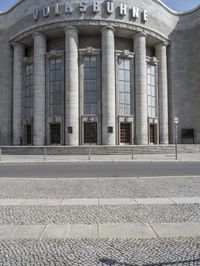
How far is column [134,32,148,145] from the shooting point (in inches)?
1431

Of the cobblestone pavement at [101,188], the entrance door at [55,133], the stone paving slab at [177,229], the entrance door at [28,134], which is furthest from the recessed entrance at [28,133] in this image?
the stone paving slab at [177,229]

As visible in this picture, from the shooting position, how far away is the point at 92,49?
3572cm

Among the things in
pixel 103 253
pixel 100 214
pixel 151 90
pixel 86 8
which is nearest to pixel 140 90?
pixel 151 90

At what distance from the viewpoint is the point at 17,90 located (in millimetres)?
39531

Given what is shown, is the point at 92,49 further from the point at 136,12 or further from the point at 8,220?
the point at 8,220

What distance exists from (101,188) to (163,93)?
32.4 m

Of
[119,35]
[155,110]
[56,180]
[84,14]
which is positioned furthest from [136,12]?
[56,180]

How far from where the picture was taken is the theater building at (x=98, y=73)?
34.8 meters

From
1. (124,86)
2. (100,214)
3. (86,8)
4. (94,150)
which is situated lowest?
(100,214)

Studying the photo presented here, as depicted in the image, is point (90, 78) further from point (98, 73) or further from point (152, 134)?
point (152, 134)

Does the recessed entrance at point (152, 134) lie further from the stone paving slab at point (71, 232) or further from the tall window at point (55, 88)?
the stone paving slab at point (71, 232)

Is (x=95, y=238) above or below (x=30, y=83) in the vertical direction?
below

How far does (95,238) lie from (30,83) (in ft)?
121

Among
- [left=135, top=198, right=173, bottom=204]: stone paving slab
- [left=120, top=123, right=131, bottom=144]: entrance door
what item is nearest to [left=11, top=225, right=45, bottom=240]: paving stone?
[left=135, top=198, right=173, bottom=204]: stone paving slab
